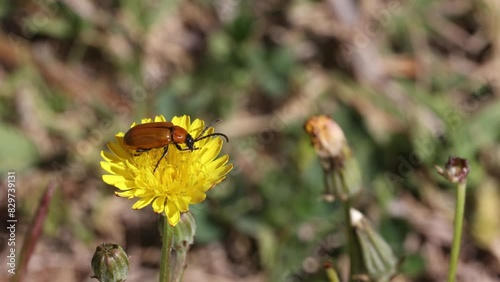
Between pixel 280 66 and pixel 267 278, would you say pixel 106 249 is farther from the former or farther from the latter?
pixel 280 66

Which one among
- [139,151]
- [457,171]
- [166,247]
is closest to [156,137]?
[139,151]

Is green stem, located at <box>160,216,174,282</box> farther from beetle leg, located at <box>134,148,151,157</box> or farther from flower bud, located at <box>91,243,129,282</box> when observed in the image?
beetle leg, located at <box>134,148,151,157</box>

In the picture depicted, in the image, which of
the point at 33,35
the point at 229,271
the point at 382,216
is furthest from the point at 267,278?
the point at 33,35

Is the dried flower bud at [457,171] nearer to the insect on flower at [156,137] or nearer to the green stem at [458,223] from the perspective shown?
the green stem at [458,223]

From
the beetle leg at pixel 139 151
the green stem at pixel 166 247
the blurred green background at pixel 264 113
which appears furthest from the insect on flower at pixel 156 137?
the blurred green background at pixel 264 113

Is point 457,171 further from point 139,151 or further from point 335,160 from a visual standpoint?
point 139,151

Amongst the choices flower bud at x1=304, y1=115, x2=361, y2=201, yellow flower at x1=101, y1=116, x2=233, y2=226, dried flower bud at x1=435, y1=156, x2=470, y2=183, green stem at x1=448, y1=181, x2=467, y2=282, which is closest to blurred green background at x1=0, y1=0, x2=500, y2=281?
flower bud at x1=304, y1=115, x2=361, y2=201
